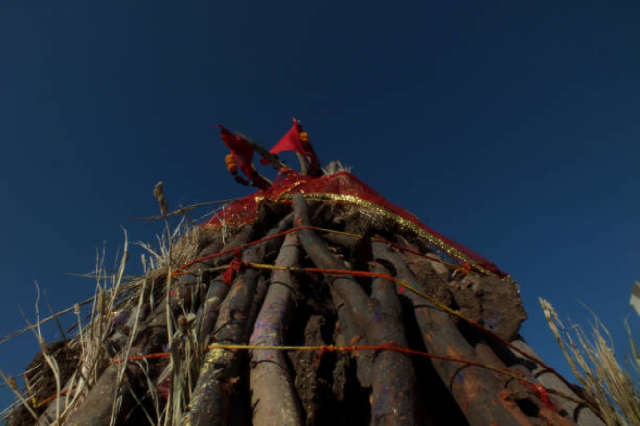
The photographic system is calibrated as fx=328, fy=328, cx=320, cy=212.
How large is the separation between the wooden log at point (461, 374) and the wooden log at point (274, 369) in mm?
755

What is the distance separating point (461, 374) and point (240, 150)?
5.90m

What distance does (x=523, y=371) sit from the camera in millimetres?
2000

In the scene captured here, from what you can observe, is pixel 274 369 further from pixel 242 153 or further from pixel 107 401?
pixel 242 153

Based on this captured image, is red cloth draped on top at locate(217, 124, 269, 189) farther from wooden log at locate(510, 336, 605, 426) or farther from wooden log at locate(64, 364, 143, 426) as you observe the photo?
wooden log at locate(510, 336, 605, 426)

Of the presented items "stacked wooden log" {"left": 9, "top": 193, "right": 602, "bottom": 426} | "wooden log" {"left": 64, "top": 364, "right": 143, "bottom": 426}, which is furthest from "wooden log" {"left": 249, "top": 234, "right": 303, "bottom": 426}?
"wooden log" {"left": 64, "top": 364, "right": 143, "bottom": 426}

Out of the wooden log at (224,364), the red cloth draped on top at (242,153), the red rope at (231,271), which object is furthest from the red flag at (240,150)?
the wooden log at (224,364)

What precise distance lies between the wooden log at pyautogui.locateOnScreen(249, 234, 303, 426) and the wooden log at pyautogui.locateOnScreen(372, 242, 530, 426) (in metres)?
0.75

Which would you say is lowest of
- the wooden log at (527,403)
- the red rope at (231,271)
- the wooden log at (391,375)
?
the wooden log at (527,403)

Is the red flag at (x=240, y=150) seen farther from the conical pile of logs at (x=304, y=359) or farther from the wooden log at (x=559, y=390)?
the wooden log at (x=559, y=390)

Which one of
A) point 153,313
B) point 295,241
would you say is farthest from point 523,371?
point 153,313

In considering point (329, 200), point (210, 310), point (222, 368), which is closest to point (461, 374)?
point (222, 368)

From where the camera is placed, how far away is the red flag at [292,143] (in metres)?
6.84

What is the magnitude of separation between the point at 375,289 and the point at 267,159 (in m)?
5.30

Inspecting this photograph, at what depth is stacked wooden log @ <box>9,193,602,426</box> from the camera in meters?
1.48
